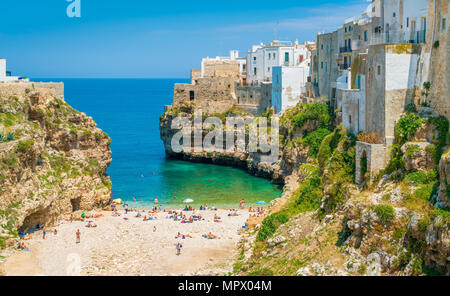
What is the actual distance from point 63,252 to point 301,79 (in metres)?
28.3

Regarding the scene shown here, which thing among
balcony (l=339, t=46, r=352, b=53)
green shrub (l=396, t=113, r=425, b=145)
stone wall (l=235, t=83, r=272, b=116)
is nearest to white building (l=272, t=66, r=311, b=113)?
stone wall (l=235, t=83, r=272, b=116)

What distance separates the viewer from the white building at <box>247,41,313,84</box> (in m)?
56.7

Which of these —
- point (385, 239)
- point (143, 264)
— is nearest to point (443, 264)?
point (385, 239)

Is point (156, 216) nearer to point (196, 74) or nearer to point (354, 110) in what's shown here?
point (354, 110)

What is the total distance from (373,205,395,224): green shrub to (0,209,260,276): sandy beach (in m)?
8.66

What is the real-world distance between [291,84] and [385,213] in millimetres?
31073

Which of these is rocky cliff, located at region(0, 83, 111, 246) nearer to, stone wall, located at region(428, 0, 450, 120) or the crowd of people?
the crowd of people

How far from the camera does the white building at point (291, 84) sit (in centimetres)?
4753

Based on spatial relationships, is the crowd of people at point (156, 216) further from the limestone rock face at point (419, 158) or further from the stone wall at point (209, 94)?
the stone wall at point (209, 94)

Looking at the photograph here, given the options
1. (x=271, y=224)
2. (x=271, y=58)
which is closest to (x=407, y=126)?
(x=271, y=224)

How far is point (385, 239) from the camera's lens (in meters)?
17.6

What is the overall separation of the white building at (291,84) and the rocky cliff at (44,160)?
56.2 ft

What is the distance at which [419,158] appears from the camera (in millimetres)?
19328
